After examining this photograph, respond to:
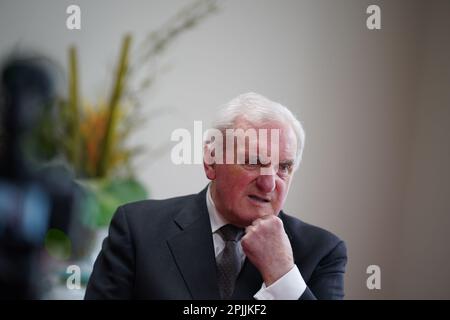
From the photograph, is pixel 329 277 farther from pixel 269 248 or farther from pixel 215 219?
pixel 215 219

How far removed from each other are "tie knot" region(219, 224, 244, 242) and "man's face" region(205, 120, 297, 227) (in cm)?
3

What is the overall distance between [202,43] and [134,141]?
0.42 metres

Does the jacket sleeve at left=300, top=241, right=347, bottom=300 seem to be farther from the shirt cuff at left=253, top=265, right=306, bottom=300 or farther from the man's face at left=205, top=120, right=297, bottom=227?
the man's face at left=205, top=120, right=297, bottom=227

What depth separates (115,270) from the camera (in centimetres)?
125

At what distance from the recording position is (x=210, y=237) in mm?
1331

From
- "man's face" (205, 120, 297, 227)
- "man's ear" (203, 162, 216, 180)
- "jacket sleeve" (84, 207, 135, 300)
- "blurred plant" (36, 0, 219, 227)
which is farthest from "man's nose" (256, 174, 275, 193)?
"blurred plant" (36, 0, 219, 227)

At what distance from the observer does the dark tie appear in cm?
131

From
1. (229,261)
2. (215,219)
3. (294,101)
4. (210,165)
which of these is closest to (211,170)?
(210,165)

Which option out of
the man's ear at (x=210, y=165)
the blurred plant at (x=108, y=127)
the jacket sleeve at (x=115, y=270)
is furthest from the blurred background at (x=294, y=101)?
the jacket sleeve at (x=115, y=270)

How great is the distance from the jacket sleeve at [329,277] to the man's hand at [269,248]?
0.12 meters
